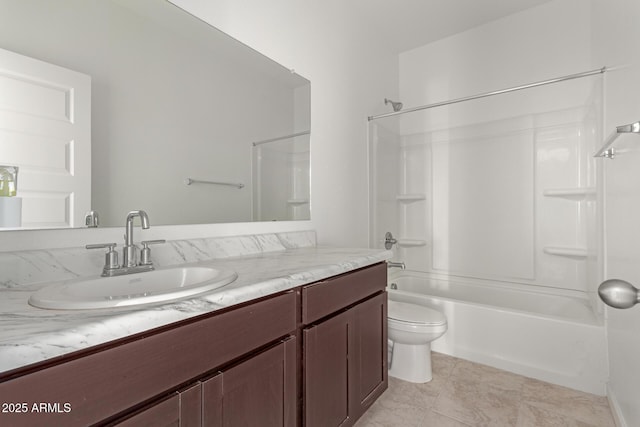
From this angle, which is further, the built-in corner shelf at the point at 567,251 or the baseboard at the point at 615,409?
the built-in corner shelf at the point at 567,251

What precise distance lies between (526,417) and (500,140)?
205cm

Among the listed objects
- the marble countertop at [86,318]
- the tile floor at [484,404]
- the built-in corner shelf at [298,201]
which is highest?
the built-in corner shelf at [298,201]

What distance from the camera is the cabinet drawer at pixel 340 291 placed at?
43.9 inches

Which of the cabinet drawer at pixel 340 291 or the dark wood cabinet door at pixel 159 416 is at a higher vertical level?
the cabinet drawer at pixel 340 291

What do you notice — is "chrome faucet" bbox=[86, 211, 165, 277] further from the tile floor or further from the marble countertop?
the tile floor

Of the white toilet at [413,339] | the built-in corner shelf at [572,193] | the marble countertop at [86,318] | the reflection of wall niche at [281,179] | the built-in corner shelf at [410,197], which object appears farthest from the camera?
the built-in corner shelf at [410,197]

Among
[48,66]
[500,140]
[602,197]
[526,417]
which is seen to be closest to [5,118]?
[48,66]

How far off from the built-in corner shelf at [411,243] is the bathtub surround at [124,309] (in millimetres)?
1481

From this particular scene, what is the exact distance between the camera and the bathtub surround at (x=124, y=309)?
52 centimetres

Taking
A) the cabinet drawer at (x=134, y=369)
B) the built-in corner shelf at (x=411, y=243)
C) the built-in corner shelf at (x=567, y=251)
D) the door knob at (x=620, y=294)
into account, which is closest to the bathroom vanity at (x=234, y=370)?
the cabinet drawer at (x=134, y=369)

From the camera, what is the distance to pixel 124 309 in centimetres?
64

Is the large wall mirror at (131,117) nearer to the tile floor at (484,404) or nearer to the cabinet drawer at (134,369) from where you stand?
the cabinet drawer at (134,369)

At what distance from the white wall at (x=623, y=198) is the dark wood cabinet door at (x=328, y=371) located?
1.08 metres

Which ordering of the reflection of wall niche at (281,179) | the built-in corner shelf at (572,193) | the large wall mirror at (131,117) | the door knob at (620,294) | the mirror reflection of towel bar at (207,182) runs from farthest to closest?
the built-in corner shelf at (572,193) → the reflection of wall niche at (281,179) → the mirror reflection of towel bar at (207,182) → the large wall mirror at (131,117) → the door knob at (620,294)
